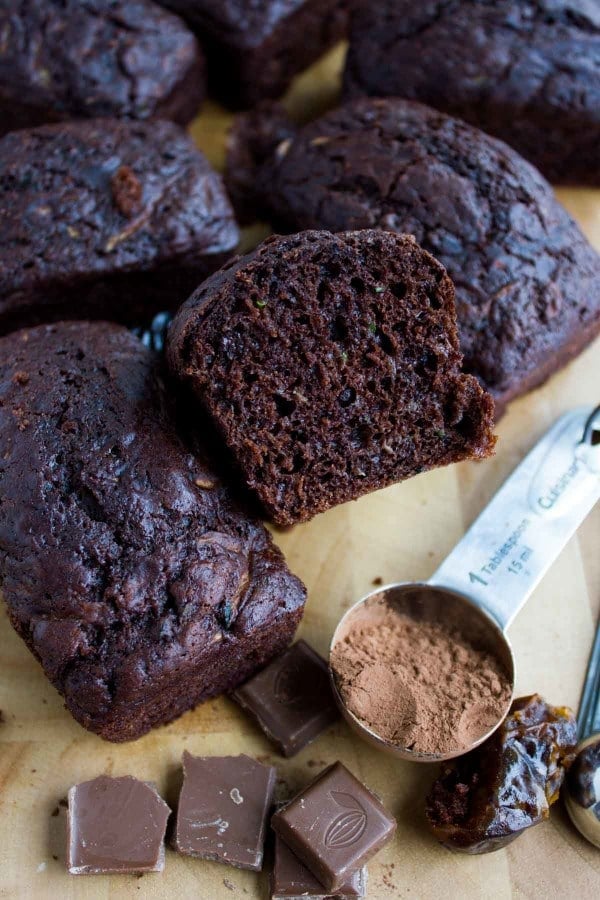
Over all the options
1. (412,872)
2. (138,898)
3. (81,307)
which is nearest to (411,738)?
(412,872)

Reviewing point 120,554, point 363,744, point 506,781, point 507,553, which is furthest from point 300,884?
point 507,553

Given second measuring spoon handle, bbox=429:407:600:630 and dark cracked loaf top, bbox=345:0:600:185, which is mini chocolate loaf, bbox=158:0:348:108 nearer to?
dark cracked loaf top, bbox=345:0:600:185

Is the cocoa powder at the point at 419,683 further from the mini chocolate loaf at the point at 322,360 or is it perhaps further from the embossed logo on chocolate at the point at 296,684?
the mini chocolate loaf at the point at 322,360

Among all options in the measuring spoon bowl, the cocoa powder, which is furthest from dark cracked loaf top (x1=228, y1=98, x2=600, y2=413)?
the cocoa powder

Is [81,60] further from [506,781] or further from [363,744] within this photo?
[506,781]

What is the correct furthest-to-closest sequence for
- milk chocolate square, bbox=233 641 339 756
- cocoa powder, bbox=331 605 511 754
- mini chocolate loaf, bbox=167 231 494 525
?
milk chocolate square, bbox=233 641 339 756 → cocoa powder, bbox=331 605 511 754 → mini chocolate loaf, bbox=167 231 494 525

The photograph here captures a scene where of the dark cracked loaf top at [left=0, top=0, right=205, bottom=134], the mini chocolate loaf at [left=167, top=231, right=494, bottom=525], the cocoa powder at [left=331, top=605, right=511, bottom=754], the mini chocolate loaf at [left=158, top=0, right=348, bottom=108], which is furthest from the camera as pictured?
the mini chocolate loaf at [left=158, top=0, right=348, bottom=108]

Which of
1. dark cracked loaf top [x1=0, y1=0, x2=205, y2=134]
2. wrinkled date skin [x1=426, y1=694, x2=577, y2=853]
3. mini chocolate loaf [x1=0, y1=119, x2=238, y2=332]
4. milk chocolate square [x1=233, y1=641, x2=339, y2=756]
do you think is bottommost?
milk chocolate square [x1=233, y1=641, x2=339, y2=756]
